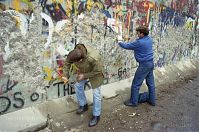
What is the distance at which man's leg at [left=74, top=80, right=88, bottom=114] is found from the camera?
5.92 metres

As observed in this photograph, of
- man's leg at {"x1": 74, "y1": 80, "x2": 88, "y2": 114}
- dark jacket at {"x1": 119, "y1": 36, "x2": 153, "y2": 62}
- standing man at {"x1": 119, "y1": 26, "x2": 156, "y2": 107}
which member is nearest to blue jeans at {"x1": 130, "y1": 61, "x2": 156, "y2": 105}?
standing man at {"x1": 119, "y1": 26, "x2": 156, "y2": 107}

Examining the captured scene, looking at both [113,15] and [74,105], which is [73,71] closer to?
[74,105]

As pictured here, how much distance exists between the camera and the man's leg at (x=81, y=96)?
5.92 m

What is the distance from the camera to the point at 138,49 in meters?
6.48

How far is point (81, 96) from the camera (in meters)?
6.05

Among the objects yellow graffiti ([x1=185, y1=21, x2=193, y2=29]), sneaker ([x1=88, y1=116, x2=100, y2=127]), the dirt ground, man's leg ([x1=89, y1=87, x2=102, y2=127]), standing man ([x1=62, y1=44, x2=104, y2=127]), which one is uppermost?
yellow graffiti ([x1=185, y1=21, x2=193, y2=29])

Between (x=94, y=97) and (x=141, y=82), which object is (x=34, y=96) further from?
(x=141, y=82)

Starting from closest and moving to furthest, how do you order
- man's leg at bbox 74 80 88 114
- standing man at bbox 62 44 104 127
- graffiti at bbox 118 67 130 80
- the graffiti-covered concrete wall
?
the graffiti-covered concrete wall, standing man at bbox 62 44 104 127, man's leg at bbox 74 80 88 114, graffiti at bbox 118 67 130 80

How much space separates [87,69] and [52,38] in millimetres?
892

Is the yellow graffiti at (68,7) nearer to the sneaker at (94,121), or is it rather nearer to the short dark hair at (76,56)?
the short dark hair at (76,56)

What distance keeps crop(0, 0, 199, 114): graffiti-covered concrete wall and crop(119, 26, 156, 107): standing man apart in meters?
0.87

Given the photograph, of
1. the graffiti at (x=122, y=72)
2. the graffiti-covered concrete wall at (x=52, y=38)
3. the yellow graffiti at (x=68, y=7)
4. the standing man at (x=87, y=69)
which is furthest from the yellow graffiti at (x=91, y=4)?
the graffiti at (x=122, y=72)

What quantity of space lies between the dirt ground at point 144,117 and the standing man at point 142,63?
0.16m

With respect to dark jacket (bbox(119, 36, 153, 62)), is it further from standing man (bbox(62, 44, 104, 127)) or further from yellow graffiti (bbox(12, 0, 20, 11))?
yellow graffiti (bbox(12, 0, 20, 11))
